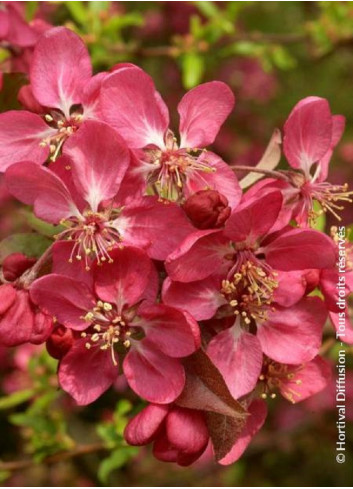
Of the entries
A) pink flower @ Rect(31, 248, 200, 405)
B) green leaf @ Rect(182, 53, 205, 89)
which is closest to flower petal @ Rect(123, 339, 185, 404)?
pink flower @ Rect(31, 248, 200, 405)

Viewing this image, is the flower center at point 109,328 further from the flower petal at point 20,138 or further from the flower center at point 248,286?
the flower petal at point 20,138

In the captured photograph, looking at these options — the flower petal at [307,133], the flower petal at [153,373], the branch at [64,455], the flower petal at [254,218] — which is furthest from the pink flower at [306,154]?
the branch at [64,455]

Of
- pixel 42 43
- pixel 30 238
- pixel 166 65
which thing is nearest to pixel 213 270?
pixel 30 238

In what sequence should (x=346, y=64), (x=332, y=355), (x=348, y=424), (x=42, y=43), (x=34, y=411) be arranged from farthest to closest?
(x=346, y=64), (x=348, y=424), (x=332, y=355), (x=34, y=411), (x=42, y=43)

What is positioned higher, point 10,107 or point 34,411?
point 10,107

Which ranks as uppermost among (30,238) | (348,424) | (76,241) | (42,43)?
(42,43)

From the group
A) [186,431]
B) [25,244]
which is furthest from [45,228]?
[186,431]

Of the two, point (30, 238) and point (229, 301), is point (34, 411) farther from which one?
point (229, 301)
